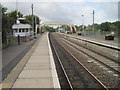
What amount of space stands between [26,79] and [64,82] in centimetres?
173

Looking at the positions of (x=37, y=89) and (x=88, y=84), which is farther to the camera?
(x=88, y=84)

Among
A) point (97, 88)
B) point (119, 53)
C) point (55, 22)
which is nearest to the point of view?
point (97, 88)

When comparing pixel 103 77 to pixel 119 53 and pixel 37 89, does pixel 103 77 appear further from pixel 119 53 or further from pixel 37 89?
pixel 119 53

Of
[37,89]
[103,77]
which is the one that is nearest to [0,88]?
[37,89]

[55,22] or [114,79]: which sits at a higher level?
[55,22]

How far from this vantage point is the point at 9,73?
974cm

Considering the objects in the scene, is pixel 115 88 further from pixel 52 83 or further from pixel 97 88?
pixel 52 83

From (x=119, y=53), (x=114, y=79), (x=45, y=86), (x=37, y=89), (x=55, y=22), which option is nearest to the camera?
(x=37, y=89)

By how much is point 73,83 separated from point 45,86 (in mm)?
1797

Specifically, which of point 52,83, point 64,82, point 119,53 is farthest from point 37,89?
point 119,53

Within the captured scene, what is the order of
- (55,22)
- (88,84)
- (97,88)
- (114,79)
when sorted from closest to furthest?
(97,88)
(88,84)
(114,79)
(55,22)

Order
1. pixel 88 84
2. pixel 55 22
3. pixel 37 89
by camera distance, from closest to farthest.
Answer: pixel 37 89
pixel 88 84
pixel 55 22

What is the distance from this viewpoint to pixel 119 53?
63.7ft

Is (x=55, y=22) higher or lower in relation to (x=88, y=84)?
higher
